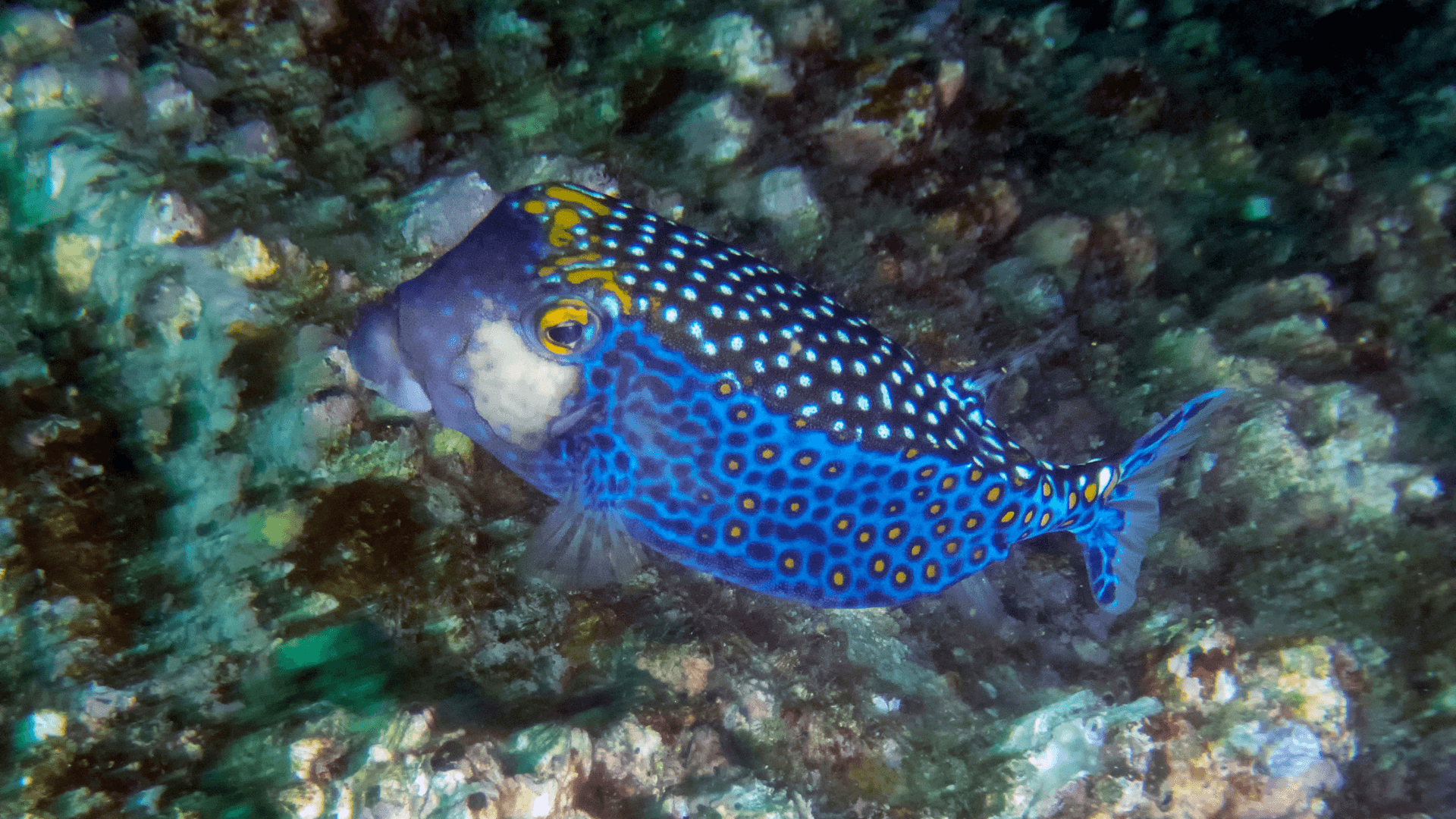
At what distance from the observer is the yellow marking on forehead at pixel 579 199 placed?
2529mm

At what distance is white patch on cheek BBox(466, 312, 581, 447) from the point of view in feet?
7.48

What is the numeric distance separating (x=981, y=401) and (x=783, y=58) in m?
1.95

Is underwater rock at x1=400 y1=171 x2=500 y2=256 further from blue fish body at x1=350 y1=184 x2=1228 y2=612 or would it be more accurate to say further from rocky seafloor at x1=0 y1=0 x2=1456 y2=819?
blue fish body at x1=350 y1=184 x2=1228 y2=612

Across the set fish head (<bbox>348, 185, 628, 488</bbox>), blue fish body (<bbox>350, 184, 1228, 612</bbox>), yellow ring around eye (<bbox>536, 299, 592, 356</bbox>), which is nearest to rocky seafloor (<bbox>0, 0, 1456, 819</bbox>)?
fish head (<bbox>348, 185, 628, 488</bbox>)

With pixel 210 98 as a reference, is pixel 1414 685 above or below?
below

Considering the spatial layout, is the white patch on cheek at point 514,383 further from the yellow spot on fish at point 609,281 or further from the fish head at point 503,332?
the yellow spot on fish at point 609,281

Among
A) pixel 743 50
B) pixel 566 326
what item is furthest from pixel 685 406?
pixel 743 50

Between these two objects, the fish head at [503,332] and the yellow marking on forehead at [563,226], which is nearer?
the fish head at [503,332]

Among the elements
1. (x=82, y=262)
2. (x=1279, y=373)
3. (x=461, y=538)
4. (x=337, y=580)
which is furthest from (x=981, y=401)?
(x=82, y=262)

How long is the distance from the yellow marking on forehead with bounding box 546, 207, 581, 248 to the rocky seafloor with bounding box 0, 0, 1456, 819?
2.20 ft

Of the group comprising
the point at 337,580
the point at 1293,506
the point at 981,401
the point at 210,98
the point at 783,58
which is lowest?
the point at 337,580

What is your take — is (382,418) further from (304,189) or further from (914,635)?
(914,635)

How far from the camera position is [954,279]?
11.7ft

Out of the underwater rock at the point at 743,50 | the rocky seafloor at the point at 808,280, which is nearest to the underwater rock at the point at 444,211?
the rocky seafloor at the point at 808,280
